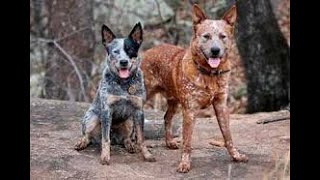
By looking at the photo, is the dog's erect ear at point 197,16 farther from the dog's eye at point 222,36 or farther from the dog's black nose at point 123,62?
the dog's black nose at point 123,62

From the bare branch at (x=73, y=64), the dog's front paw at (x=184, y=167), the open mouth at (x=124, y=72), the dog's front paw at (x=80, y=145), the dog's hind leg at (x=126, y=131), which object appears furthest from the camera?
the bare branch at (x=73, y=64)

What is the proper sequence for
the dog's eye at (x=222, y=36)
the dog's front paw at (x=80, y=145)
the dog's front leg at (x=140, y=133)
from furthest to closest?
the dog's front paw at (x=80, y=145)
the dog's front leg at (x=140, y=133)
the dog's eye at (x=222, y=36)

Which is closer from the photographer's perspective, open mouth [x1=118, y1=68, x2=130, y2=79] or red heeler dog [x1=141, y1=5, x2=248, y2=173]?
red heeler dog [x1=141, y1=5, x2=248, y2=173]

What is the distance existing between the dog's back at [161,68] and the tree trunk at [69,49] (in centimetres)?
485

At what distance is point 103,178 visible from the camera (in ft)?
20.8

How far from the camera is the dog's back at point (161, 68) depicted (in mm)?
7148

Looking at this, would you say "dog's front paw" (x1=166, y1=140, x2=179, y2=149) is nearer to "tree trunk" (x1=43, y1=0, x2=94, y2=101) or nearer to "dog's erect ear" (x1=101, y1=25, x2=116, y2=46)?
"dog's erect ear" (x1=101, y1=25, x2=116, y2=46)

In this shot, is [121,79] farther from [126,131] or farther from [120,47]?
[126,131]

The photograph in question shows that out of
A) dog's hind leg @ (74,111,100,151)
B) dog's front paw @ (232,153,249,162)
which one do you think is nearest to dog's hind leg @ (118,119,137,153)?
dog's hind leg @ (74,111,100,151)

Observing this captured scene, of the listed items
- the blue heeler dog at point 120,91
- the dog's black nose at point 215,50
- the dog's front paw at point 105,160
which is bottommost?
the dog's front paw at point 105,160

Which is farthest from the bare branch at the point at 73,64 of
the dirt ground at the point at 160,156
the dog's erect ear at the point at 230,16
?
the dog's erect ear at the point at 230,16

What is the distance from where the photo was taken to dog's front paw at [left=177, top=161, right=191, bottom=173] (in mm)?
6543

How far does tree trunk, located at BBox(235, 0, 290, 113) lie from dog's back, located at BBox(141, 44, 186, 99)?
11.9ft
